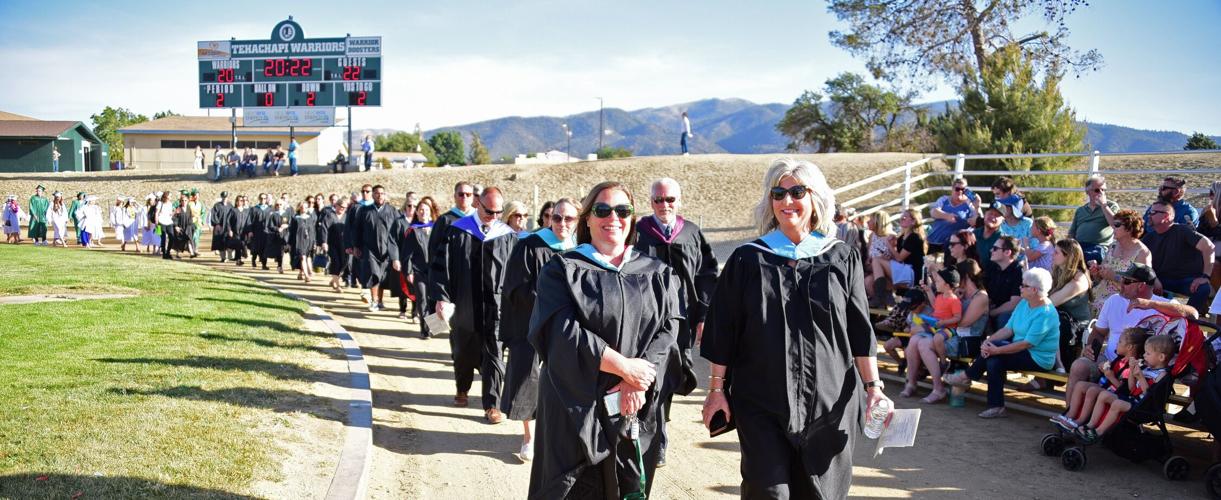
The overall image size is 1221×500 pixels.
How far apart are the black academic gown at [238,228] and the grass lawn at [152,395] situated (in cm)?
1031

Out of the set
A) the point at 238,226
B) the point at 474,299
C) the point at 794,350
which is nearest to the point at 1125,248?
the point at 474,299

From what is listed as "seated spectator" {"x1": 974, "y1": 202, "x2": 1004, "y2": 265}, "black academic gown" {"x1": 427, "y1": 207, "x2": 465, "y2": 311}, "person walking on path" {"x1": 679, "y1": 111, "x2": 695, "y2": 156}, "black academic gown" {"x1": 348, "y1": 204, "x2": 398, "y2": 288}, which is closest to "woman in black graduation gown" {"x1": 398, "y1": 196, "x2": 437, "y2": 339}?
"black academic gown" {"x1": 427, "y1": 207, "x2": 465, "y2": 311}

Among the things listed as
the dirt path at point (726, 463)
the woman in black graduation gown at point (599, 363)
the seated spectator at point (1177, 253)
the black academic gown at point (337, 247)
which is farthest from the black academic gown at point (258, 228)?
the woman in black graduation gown at point (599, 363)

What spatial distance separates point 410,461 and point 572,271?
116 inches

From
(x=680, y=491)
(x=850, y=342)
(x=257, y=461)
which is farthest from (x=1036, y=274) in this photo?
(x=257, y=461)

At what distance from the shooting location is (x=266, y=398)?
6977mm

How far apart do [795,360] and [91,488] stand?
3618 mm

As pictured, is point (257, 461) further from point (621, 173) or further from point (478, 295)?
point (621, 173)

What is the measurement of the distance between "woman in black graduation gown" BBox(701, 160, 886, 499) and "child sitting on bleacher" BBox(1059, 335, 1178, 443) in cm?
326

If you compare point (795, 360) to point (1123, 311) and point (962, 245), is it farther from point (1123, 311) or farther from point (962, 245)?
point (962, 245)

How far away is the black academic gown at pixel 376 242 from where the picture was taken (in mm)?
13969

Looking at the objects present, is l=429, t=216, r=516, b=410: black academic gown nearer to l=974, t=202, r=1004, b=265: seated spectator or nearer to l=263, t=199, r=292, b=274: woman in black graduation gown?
l=974, t=202, r=1004, b=265: seated spectator

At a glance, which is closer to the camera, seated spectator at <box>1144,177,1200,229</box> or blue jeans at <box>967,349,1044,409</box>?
blue jeans at <box>967,349,1044,409</box>

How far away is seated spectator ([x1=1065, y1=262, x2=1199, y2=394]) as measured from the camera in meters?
6.50
